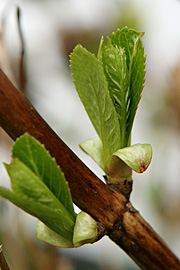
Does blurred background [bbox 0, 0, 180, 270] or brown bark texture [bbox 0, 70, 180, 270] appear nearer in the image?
brown bark texture [bbox 0, 70, 180, 270]

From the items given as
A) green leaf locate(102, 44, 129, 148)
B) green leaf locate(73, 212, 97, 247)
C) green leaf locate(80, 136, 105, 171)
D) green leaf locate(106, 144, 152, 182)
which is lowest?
green leaf locate(73, 212, 97, 247)

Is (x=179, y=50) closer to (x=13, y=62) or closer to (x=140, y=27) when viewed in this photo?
(x=140, y=27)

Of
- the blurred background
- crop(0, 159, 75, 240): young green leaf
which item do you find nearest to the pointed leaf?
crop(0, 159, 75, 240): young green leaf

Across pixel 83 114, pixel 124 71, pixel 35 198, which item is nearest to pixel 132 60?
pixel 124 71

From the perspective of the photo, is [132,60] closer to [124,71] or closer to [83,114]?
[124,71]

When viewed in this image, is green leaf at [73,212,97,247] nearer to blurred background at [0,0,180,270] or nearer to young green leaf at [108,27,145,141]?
young green leaf at [108,27,145,141]

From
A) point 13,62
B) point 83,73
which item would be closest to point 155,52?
point 13,62

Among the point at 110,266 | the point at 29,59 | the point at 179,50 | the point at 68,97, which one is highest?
the point at 29,59
